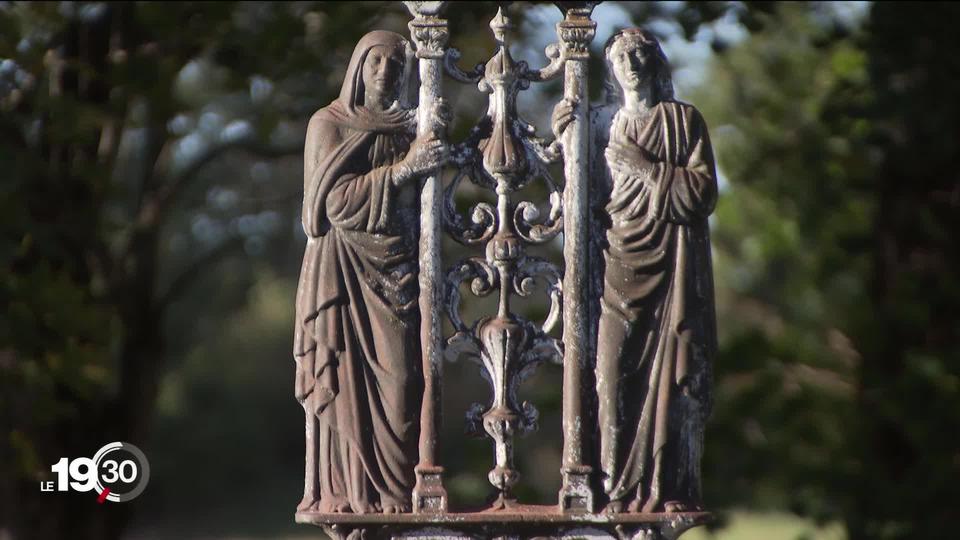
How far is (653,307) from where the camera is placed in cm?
749

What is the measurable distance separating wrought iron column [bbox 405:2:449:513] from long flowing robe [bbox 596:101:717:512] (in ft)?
2.67

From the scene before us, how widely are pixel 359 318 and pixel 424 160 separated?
2.75 feet

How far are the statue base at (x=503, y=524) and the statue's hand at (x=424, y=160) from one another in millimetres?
1650

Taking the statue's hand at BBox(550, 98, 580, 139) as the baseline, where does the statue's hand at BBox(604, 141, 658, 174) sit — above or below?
below

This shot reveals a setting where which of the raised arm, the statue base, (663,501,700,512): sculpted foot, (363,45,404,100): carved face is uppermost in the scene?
(363,45,404,100): carved face

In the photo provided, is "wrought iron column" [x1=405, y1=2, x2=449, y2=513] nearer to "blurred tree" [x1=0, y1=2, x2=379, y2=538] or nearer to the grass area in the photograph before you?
"blurred tree" [x1=0, y1=2, x2=379, y2=538]

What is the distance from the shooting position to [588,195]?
7.50 metres

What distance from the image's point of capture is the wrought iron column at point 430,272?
23.9 ft

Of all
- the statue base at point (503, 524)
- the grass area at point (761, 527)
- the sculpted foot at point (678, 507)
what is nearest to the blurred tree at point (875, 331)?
the sculpted foot at point (678, 507)

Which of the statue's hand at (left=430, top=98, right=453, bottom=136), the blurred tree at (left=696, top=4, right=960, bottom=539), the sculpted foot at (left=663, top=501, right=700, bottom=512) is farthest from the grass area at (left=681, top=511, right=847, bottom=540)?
the statue's hand at (left=430, top=98, right=453, bottom=136)

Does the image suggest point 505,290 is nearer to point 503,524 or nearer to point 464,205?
point 503,524

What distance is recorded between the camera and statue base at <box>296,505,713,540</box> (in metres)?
7.23

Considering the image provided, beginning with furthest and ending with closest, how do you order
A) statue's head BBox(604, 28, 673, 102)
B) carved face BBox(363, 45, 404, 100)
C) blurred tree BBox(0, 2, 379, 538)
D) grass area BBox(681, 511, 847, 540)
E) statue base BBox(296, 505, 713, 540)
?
grass area BBox(681, 511, 847, 540), blurred tree BBox(0, 2, 379, 538), statue's head BBox(604, 28, 673, 102), carved face BBox(363, 45, 404, 100), statue base BBox(296, 505, 713, 540)

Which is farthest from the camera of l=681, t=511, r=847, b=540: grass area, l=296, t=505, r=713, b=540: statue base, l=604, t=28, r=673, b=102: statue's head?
l=681, t=511, r=847, b=540: grass area
